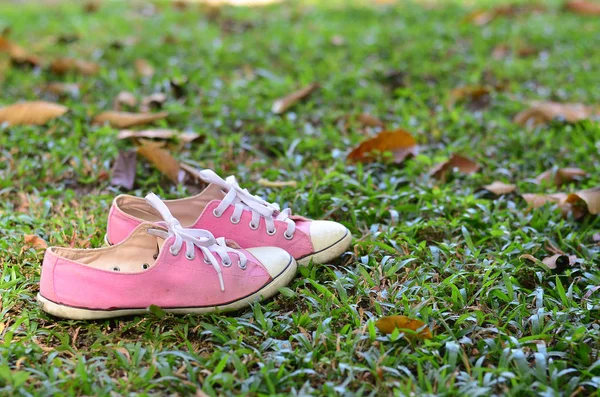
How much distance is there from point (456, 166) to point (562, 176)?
43cm

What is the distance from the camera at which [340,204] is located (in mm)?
2541

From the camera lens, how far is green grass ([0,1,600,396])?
1.70 meters

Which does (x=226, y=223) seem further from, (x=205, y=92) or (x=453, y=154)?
(x=205, y=92)

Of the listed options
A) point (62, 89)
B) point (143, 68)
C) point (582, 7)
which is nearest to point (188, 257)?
point (62, 89)

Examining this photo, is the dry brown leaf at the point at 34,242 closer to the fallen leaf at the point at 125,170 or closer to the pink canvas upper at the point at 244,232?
the pink canvas upper at the point at 244,232

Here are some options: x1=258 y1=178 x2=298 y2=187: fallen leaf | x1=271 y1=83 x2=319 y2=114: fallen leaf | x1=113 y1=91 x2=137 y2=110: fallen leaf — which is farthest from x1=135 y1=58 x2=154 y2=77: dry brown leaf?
x1=258 y1=178 x2=298 y2=187: fallen leaf

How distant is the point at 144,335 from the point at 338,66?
263cm

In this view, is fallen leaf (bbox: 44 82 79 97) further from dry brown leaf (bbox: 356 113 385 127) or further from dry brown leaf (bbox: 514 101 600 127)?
dry brown leaf (bbox: 514 101 600 127)

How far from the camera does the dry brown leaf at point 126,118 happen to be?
3.24 meters

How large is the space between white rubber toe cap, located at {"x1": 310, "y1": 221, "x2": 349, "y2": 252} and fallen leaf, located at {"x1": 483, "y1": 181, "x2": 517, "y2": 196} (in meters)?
0.82

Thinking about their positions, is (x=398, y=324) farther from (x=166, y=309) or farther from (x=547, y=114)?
(x=547, y=114)

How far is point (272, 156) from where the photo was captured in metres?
3.10

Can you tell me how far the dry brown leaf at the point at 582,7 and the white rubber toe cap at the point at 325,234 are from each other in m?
4.28

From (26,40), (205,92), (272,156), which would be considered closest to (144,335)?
(272,156)
